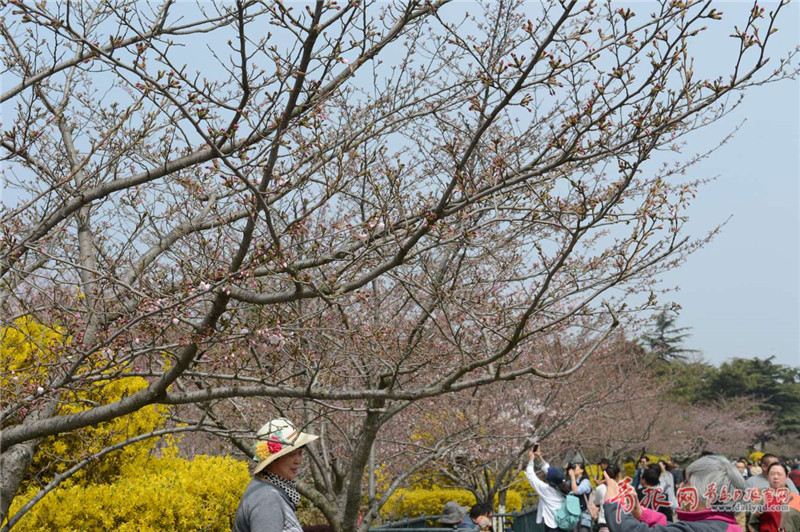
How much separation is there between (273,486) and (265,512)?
186 mm

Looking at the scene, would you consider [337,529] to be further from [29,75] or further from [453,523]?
[29,75]

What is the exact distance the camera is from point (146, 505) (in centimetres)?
597

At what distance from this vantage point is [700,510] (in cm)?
328

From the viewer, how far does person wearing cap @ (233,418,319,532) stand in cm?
329

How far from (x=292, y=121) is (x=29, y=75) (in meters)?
2.01

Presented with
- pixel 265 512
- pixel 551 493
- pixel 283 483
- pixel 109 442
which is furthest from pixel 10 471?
pixel 551 493

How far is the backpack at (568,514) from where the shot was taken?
9.47 m

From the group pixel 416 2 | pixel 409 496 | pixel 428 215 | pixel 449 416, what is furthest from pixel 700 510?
pixel 409 496

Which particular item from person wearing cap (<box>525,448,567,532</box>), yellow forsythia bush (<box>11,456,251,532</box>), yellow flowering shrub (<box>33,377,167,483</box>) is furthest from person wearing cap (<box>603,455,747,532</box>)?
person wearing cap (<box>525,448,567,532</box>)

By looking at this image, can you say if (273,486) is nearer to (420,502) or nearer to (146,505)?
(146,505)

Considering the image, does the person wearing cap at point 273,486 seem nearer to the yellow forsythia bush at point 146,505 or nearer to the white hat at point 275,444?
the white hat at point 275,444

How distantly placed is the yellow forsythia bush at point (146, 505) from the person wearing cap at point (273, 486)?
109 inches

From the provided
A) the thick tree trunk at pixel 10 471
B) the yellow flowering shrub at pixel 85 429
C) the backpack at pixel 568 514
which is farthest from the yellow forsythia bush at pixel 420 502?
the thick tree trunk at pixel 10 471

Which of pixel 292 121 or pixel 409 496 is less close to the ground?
pixel 292 121
